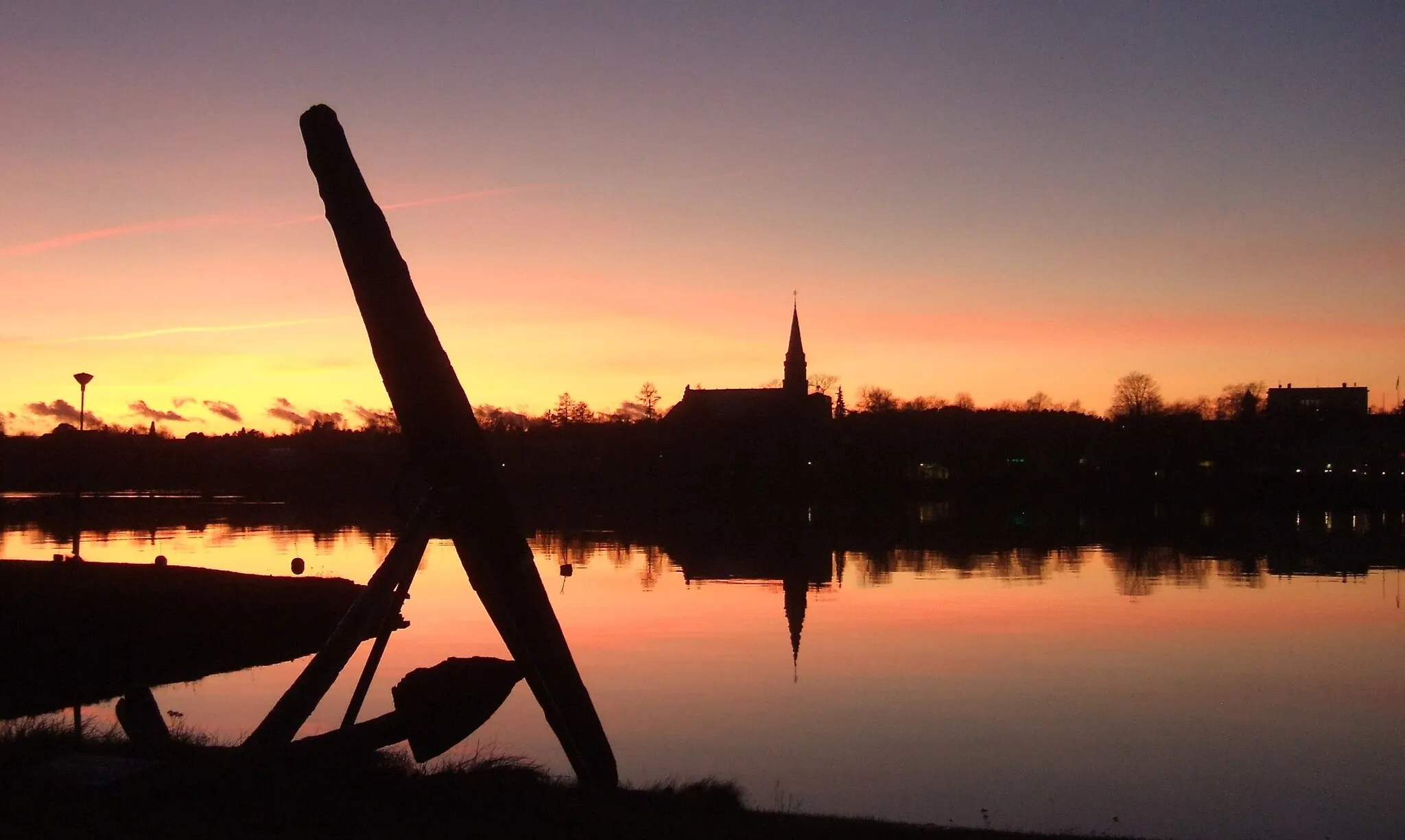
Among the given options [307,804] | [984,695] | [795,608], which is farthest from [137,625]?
[307,804]

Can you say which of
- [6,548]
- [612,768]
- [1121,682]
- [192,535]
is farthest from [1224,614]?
[192,535]

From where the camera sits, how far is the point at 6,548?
47.7 m

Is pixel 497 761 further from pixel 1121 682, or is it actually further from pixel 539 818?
pixel 1121 682

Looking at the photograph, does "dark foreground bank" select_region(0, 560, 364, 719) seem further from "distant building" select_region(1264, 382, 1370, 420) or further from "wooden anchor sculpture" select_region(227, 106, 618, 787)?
"distant building" select_region(1264, 382, 1370, 420)

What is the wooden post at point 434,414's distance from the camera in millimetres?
7168

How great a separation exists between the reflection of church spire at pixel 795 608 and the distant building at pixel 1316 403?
480 feet

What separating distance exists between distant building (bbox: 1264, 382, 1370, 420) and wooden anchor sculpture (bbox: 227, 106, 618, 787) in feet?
575

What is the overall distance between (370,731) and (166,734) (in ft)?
6.48

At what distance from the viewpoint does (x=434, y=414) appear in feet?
24.2

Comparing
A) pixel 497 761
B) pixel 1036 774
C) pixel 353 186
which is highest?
pixel 353 186

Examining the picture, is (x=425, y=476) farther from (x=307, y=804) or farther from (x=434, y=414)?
(x=307, y=804)

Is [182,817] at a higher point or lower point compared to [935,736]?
higher

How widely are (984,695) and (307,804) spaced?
15.2 meters

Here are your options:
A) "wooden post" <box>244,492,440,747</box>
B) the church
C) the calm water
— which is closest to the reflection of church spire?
the calm water
